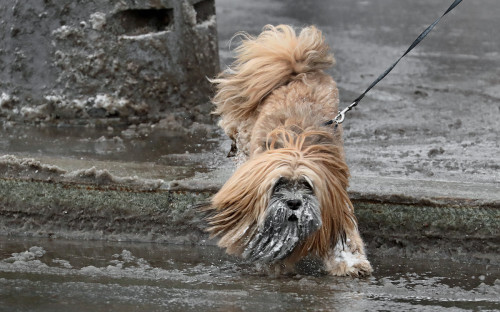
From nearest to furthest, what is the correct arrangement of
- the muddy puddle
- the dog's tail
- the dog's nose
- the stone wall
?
the muddy puddle
the dog's nose
the dog's tail
the stone wall

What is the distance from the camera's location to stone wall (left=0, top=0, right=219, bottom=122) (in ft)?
23.1

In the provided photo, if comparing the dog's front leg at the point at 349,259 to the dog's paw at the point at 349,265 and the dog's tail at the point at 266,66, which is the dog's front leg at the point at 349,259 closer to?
the dog's paw at the point at 349,265

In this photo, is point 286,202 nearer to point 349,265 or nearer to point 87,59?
point 349,265

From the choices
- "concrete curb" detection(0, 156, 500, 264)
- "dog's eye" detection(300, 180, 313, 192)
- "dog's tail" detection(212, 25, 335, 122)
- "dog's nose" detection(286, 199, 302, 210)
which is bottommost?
"concrete curb" detection(0, 156, 500, 264)

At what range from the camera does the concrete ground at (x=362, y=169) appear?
499 cm

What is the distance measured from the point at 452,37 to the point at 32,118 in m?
6.73

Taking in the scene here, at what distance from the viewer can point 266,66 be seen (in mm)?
5496

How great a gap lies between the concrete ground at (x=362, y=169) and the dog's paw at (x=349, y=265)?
1.63 ft

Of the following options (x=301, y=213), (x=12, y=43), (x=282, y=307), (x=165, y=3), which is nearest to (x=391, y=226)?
A: (x=301, y=213)

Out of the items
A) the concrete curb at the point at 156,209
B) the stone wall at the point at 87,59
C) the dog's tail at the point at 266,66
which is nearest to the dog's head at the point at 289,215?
the concrete curb at the point at 156,209

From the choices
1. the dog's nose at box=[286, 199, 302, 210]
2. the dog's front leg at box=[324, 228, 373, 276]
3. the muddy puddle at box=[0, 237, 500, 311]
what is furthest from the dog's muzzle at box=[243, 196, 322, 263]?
the dog's front leg at box=[324, 228, 373, 276]

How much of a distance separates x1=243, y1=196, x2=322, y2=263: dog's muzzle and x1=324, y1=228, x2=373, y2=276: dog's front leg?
0.35 metres

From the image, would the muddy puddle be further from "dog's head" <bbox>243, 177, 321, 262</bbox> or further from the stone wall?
the stone wall

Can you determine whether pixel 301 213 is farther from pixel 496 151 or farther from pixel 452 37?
pixel 452 37
